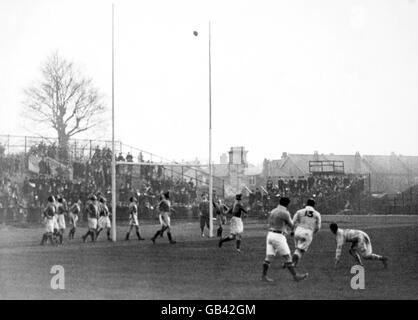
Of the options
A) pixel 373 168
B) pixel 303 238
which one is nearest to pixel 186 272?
pixel 303 238

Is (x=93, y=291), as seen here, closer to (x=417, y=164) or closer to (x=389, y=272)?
(x=389, y=272)

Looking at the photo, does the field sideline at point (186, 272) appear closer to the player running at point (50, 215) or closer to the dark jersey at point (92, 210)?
the player running at point (50, 215)

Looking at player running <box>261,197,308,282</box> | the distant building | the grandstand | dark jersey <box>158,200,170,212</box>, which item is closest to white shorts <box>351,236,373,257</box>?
player running <box>261,197,308,282</box>

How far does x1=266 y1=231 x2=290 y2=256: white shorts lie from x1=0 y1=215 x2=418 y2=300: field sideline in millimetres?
701

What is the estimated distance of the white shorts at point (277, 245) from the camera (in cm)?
1559

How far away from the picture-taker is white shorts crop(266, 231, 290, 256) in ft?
51.2

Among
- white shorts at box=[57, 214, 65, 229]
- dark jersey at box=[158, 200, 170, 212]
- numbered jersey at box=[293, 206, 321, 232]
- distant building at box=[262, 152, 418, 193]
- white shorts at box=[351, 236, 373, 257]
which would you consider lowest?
white shorts at box=[351, 236, 373, 257]

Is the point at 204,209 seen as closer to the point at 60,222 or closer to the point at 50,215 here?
the point at 60,222

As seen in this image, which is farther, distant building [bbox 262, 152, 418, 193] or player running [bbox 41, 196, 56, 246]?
distant building [bbox 262, 152, 418, 193]

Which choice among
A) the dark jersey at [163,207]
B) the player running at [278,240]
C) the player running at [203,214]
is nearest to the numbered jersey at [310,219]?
the player running at [278,240]

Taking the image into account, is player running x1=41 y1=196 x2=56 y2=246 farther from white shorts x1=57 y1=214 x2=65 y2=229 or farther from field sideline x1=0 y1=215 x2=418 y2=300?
white shorts x1=57 y1=214 x2=65 y2=229

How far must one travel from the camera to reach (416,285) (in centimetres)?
1473

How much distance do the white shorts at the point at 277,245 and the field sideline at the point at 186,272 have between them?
2.30 feet
